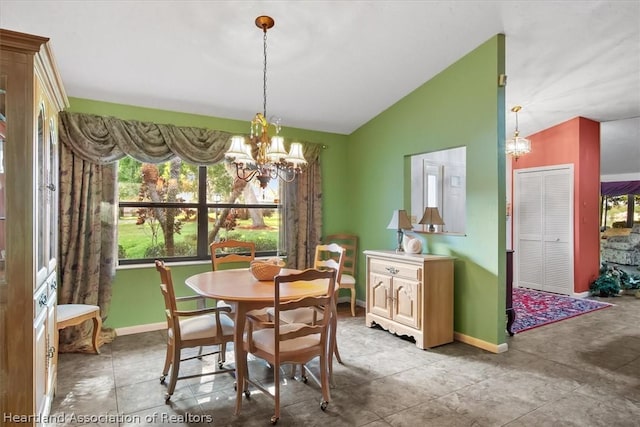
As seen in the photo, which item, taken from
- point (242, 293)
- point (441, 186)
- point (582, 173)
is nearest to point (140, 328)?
point (242, 293)

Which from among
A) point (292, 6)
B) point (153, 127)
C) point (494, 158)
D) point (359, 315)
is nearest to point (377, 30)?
point (292, 6)

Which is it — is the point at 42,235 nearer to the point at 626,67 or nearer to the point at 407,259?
the point at 407,259

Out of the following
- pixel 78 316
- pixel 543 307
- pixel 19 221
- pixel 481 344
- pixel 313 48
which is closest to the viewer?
pixel 19 221

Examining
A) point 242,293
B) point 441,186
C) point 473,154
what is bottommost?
point 242,293

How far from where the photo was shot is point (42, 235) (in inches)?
81.6

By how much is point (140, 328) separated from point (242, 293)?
7.02 ft

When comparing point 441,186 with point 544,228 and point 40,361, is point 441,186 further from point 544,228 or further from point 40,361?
point 40,361

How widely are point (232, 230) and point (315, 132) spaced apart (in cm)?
176

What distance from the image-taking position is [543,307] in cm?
496

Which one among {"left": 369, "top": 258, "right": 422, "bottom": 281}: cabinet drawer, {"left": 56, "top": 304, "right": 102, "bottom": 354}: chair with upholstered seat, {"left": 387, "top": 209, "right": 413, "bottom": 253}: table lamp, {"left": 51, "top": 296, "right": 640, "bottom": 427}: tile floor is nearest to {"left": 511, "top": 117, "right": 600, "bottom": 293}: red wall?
{"left": 51, "top": 296, "right": 640, "bottom": 427}: tile floor

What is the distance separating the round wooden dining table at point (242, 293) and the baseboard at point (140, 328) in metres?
1.47

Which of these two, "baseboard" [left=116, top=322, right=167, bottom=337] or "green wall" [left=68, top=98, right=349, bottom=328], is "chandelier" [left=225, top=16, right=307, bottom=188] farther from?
"baseboard" [left=116, top=322, right=167, bottom=337]

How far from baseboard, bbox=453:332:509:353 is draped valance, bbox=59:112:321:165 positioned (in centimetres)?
324

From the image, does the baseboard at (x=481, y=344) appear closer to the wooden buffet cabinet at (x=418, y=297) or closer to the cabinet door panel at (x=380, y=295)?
the wooden buffet cabinet at (x=418, y=297)
